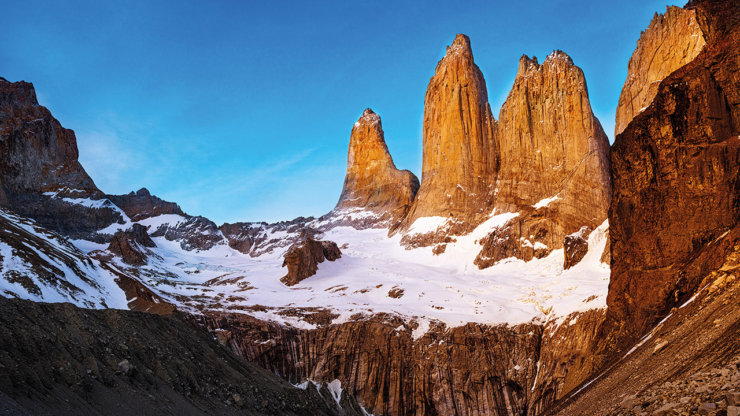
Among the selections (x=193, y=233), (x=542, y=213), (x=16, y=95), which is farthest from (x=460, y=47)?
(x=16, y=95)

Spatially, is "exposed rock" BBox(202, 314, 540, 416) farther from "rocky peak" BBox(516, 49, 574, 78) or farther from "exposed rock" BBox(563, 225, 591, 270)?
"rocky peak" BBox(516, 49, 574, 78)

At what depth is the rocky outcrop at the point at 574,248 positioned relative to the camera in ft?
296

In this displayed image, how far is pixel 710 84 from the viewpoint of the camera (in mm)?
45750

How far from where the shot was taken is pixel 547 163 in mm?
116688

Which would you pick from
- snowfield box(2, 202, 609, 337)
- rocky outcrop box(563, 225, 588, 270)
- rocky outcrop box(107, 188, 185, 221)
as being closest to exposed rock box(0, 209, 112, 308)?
snowfield box(2, 202, 609, 337)

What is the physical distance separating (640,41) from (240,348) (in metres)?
78.6

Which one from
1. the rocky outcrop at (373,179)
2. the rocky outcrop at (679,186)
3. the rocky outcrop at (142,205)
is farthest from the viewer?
the rocky outcrop at (142,205)

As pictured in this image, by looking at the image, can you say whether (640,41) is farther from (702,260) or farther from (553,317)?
(702,260)

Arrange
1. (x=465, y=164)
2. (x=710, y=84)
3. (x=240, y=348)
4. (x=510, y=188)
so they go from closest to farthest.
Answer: (x=710, y=84), (x=240, y=348), (x=510, y=188), (x=465, y=164)

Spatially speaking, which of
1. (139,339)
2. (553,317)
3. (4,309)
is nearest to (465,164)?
(553,317)

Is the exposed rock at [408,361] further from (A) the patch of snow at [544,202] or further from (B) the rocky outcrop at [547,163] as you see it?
(A) the patch of snow at [544,202]

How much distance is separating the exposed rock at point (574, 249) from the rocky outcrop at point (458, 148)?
96.1 ft

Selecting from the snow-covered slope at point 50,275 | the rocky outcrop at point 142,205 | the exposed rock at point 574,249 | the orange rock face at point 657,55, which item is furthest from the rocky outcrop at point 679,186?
the rocky outcrop at point 142,205

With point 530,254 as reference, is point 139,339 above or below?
below
